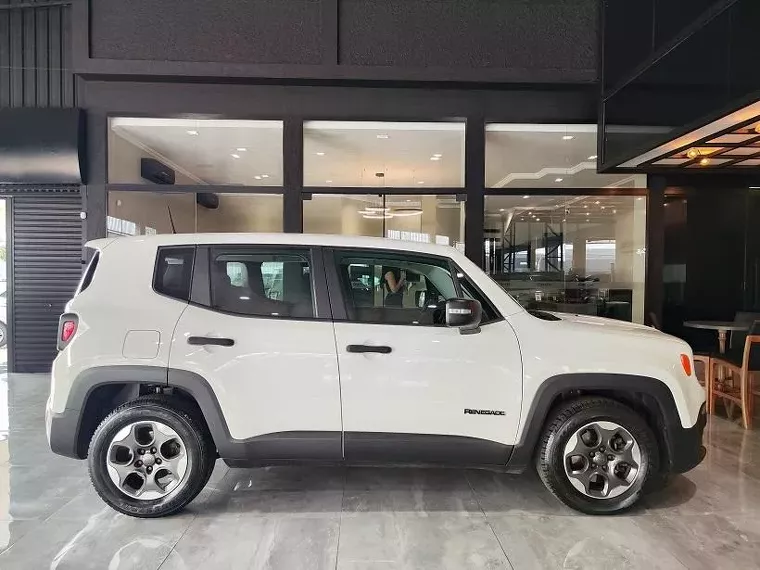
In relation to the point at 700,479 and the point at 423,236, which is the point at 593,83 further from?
the point at 700,479

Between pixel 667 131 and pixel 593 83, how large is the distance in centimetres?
186

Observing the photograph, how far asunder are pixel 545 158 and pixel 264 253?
5.57 metres

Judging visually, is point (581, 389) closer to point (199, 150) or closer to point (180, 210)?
point (180, 210)

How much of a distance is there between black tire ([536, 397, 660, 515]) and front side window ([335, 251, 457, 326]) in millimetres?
1045

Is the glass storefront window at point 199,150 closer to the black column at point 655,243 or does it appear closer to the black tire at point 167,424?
the black tire at point 167,424

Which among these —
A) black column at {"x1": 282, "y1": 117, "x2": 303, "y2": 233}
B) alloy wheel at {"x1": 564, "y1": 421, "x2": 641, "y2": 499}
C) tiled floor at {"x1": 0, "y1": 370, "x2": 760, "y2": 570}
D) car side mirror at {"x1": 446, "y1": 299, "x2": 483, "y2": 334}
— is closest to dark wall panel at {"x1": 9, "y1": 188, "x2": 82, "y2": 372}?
black column at {"x1": 282, "y1": 117, "x2": 303, "y2": 233}

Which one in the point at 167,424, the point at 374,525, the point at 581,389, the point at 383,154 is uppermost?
the point at 383,154

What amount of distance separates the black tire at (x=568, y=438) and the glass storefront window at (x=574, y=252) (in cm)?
420

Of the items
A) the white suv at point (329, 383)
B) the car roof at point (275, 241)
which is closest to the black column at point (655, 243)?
the white suv at point (329, 383)

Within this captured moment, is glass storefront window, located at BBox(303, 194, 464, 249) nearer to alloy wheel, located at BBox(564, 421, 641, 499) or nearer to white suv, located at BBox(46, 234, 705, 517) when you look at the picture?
white suv, located at BBox(46, 234, 705, 517)

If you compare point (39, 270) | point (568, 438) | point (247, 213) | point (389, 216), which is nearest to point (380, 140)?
point (389, 216)

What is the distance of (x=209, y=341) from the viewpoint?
3.18 m

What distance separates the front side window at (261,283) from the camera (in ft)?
10.7

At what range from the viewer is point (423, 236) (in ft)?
23.6
